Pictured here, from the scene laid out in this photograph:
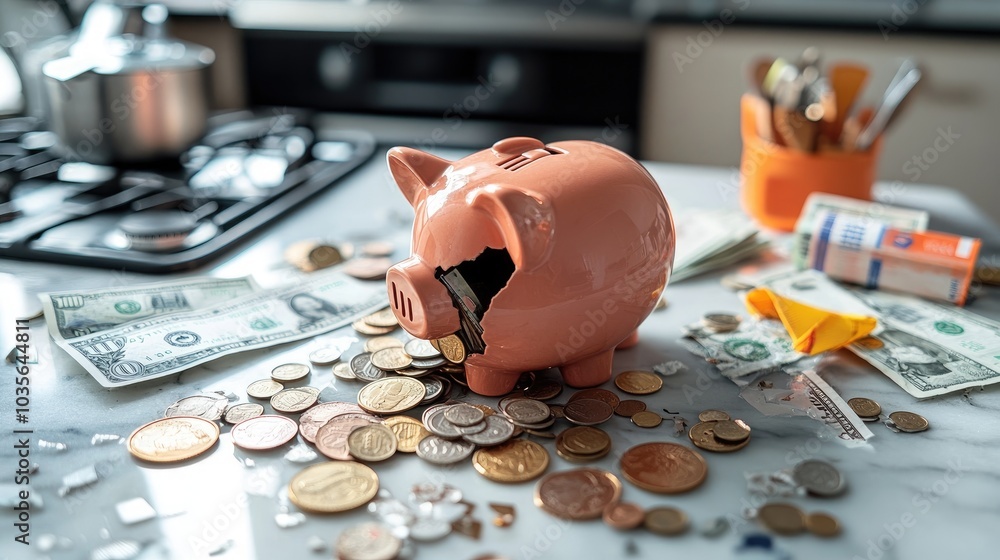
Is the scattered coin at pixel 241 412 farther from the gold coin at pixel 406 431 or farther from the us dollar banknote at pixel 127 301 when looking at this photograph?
the us dollar banknote at pixel 127 301

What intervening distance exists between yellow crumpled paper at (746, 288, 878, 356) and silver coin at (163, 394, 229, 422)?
0.60 metres

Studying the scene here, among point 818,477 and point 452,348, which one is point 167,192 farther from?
point 818,477

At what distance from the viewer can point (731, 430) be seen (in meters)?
0.74

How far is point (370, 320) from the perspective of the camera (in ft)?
3.13

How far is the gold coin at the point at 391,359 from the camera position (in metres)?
0.85

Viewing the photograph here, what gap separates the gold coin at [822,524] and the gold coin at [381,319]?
50 centimetres

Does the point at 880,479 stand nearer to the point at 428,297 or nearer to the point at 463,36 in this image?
the point at 428,297

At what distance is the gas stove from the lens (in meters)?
1.08

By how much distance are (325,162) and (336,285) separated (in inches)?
20.8

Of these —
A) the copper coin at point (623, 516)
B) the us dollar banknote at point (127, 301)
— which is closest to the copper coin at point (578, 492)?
the copper coin at point (623, 516)

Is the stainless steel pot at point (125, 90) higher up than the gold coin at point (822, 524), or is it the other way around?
the stainless steel pot at point (125, 90)

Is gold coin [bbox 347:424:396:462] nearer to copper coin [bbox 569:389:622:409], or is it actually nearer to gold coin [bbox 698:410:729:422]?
copper coin [bbox 569:389:622:409]

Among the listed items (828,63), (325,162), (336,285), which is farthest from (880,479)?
(828,63)

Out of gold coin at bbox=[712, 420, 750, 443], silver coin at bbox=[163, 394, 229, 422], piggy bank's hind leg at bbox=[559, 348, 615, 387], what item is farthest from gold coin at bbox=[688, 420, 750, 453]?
silver coin at bbox=[163, 394, 229, 422]
